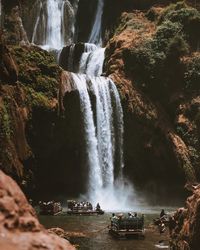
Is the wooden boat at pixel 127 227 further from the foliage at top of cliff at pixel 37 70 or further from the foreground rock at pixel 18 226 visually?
the foreground rock at pixel 18 226

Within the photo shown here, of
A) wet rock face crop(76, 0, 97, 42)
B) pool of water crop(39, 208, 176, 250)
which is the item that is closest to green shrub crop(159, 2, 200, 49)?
wet rock face crop(76, 0, 97, 42)

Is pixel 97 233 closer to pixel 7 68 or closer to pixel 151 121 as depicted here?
pixel 7 68

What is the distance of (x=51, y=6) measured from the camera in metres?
76.8

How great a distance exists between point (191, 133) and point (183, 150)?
98.7 inches

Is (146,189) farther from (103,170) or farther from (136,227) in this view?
(136,227)

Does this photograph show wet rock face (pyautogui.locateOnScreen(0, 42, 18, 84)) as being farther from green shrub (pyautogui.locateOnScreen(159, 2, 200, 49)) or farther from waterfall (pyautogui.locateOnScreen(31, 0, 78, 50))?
waterfall (pyautogui.locateOnScreen(31, 0, 78, 50))

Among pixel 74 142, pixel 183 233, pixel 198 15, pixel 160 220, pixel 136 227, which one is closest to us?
pixel 183 233

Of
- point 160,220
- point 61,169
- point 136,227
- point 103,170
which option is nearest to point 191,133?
point 103,170

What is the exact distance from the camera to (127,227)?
1253 inches

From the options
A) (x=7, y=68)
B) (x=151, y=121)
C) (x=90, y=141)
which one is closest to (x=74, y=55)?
(x=151, y=121)

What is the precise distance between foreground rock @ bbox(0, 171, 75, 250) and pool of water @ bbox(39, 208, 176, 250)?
2091cm

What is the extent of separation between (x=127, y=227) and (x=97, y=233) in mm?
1939

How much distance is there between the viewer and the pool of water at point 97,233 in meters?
27.9

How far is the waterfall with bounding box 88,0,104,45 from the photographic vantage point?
7319 cm
